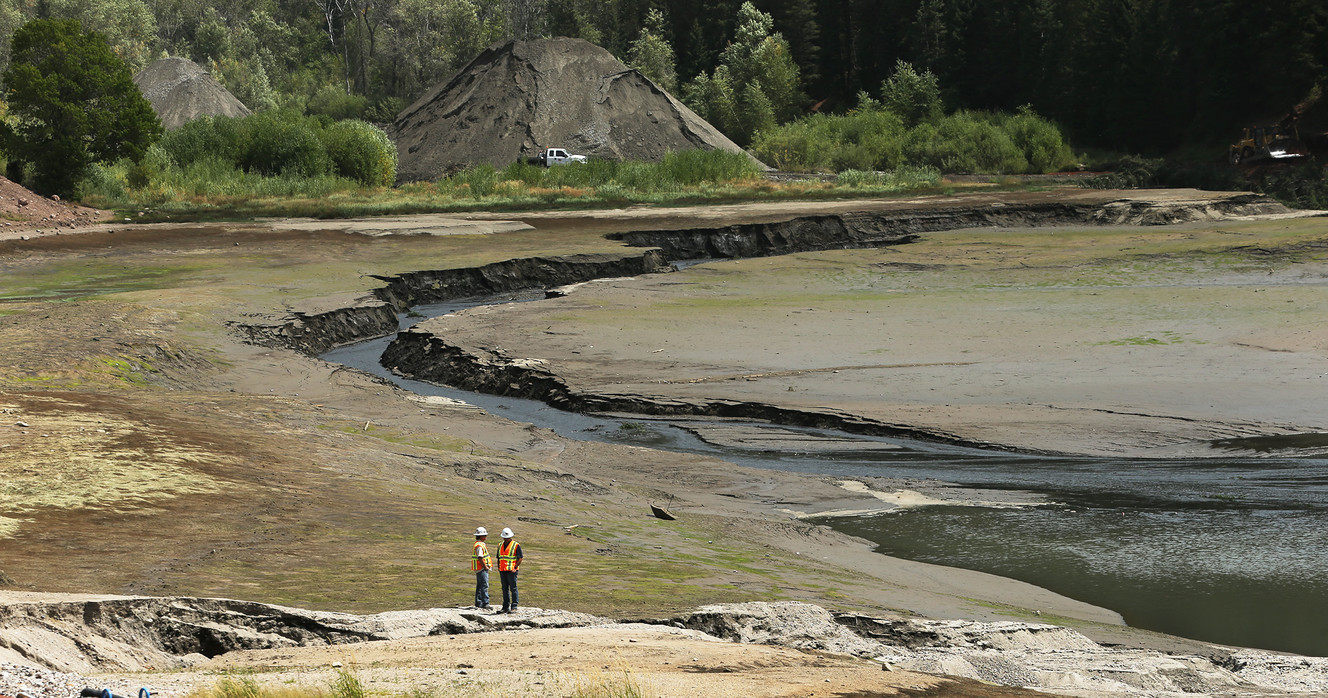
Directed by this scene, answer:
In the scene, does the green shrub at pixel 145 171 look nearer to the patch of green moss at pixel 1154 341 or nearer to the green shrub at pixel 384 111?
the patch of green moss at pixel 1154 341

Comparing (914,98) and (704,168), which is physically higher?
(914,98)

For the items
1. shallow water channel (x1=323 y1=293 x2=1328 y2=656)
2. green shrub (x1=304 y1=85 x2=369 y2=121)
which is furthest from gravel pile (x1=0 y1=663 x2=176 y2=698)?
green shrub (x1=304 y1=85 x2=369 y2=121)

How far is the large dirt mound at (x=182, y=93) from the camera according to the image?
63781 millimetres

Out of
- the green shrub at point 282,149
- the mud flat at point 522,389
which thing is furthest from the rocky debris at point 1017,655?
the green shrub at point 282,149

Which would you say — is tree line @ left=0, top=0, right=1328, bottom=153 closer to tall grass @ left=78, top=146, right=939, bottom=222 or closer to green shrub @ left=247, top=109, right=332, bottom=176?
green shrub @ left=247, top=109, right=332, bottom=176

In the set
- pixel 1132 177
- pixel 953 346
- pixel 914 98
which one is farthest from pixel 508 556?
pixel 914 98

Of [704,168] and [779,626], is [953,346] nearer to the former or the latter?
[779,626]

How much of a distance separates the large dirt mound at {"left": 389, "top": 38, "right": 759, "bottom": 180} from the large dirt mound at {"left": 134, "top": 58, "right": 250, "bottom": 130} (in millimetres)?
13068

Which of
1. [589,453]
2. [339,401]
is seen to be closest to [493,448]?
[589,453]

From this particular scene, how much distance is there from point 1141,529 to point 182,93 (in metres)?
64.2

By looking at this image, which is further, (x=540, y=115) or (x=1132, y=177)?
(x=540, y=115)

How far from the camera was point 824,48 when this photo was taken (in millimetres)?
88375

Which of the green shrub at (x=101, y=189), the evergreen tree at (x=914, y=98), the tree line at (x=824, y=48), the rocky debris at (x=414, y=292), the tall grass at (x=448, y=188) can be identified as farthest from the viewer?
the evergreen tree at (x=914, y=98)

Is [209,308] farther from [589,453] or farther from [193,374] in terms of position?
[589,453]
